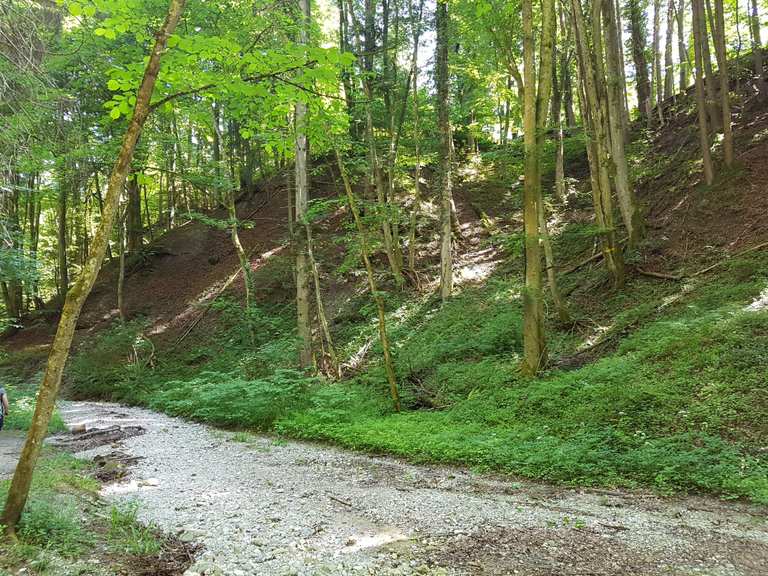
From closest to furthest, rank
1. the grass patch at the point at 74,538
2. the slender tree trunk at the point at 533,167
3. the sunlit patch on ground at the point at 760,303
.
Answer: the grass patch at the point at 74,538, the sunlit patch on ground at the point at 760,303, the slender tree trunk at the point at 533,167

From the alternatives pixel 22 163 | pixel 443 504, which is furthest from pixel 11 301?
Answer: pixel 443 504

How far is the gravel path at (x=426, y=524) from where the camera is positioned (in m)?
3.60

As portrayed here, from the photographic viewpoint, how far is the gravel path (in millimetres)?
3598

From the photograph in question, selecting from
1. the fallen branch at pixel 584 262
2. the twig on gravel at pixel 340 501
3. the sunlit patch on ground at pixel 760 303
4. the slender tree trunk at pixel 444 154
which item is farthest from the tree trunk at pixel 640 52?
the twig on gravel at pixel 340 501

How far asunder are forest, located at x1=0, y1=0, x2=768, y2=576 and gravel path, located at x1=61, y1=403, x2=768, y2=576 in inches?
1.6

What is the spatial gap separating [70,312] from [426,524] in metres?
3.58

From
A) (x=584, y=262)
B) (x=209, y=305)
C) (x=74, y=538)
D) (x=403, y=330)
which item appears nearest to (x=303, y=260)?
(x=403, y=330)

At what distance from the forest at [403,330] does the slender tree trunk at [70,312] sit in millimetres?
19

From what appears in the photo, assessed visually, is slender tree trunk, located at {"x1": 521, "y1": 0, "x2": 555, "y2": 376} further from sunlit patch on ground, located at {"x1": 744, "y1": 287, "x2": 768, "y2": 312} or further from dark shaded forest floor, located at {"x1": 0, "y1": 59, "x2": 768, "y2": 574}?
sunlit patch on ground, located at {"x1": 744, "y1": 287, "x2": 768, "y2": 312}

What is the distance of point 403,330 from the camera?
14094 mm

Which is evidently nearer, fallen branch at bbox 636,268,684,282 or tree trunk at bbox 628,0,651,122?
fallen branch at bbox 636,268,684,282

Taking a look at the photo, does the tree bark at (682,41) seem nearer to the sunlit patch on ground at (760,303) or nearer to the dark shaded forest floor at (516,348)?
the dark shaded forest floor at (516,348)

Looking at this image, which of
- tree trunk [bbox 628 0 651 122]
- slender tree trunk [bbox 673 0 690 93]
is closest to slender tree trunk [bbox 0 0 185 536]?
tree trunk [bbox 628 0 651 122]

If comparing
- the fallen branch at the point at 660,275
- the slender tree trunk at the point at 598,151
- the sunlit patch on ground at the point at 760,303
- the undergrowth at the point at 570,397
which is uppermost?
the slender tree trunk at the point at 598,151
